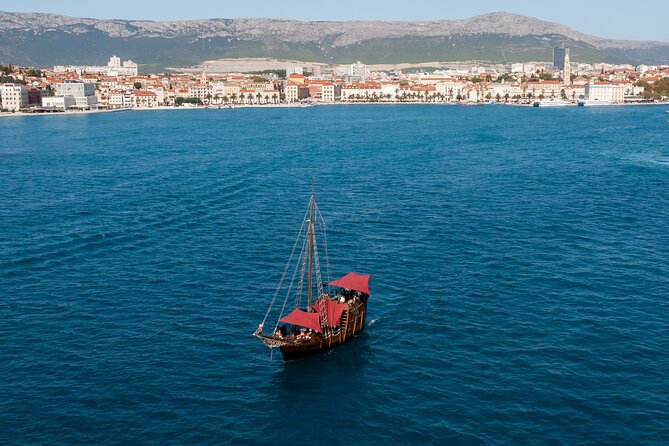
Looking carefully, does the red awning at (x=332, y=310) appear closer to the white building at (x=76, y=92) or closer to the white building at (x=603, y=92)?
the white building at (x=76, y=92)

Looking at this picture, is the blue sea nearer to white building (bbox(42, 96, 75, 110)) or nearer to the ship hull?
the ship hull

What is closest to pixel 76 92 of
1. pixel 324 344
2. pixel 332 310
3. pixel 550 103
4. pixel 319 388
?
pixel 550 103

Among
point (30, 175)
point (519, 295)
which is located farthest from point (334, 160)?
point (519, 295)

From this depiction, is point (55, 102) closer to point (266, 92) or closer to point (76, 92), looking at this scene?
point (76, 92)

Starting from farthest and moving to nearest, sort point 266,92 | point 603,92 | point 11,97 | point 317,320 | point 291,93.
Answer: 1. point 291,93
2. point 266,92
3. point 603,92
4. point 11,97
5. point 317,320

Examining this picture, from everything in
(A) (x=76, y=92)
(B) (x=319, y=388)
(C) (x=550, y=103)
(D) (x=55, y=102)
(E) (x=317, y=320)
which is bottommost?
(B) (x=319, y=388)

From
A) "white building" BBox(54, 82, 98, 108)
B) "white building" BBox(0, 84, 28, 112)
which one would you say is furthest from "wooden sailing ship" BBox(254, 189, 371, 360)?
"white building" BBox(54, 82, 98, 108)
